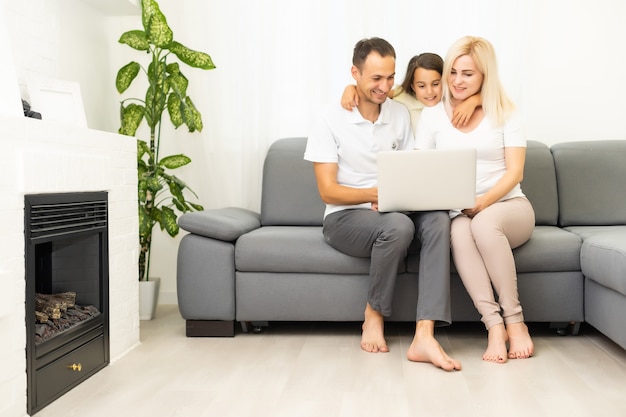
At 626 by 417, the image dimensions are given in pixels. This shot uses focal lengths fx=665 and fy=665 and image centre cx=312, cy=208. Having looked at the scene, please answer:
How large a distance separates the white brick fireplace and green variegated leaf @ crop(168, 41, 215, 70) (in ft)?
2.50

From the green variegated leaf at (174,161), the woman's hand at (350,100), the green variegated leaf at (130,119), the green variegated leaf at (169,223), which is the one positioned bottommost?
the green variegated leaf at (169,223)

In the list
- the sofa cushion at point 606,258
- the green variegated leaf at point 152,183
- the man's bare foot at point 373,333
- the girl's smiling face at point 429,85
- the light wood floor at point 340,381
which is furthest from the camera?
the green variegated leaf at point 152,183

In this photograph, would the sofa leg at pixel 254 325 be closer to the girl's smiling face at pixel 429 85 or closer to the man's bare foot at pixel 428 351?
the man's bare foot at pixel 428 351

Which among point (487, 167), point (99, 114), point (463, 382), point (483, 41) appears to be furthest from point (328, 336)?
point (99, 114)

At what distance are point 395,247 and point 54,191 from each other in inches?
47.9

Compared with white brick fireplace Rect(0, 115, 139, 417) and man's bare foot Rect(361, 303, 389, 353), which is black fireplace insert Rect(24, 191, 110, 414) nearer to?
white brick fireplace Rect(0, 115, 139, 417)

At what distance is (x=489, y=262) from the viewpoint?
2.48m

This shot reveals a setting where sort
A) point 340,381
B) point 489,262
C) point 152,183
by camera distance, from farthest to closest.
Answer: point 152,183 < point 489,262 < point 340,381

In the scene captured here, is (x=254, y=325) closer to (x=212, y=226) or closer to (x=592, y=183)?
(x=212, y=226)

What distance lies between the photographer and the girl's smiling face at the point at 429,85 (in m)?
2.88

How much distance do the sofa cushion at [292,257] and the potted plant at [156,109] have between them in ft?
1.99

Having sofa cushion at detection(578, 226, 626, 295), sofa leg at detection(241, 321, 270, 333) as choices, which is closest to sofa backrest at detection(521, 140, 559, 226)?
sofa cushion at detection(578, 226, 626, 295)

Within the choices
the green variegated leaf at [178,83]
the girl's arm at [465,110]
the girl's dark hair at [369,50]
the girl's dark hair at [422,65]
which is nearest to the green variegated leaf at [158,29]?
the green variegated leaf at [178,83]

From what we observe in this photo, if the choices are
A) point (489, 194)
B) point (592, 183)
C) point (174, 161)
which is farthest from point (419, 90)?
point (174, 161)
